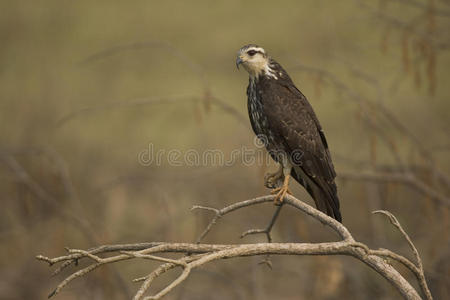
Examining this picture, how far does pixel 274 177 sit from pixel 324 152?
22.9 inches

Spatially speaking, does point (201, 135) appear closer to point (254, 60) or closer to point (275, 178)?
point (275, 178)

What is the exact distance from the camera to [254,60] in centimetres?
567

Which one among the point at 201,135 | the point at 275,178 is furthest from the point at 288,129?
the point at 201,135

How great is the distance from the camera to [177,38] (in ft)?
78.3

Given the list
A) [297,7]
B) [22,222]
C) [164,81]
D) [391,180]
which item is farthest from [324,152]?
[297,7]

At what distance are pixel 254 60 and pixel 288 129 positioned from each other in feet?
2.15

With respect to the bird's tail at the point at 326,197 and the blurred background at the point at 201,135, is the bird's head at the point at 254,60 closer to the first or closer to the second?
the blurred background at the point at 201,135

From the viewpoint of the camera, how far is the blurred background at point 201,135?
21.4 ft

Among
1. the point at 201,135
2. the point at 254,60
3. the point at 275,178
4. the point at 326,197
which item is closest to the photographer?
the point at 326,197

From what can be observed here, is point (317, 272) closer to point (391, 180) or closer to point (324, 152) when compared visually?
point (391, 180)

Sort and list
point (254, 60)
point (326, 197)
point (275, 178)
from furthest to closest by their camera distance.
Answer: point (275, 178), point (254, 60), point (326, 197)

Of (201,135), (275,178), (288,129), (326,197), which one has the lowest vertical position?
(326,197)

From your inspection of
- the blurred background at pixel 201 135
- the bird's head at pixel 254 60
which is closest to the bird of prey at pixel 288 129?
the bird's head at pixel 254 60

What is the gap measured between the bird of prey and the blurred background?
0.27 m
